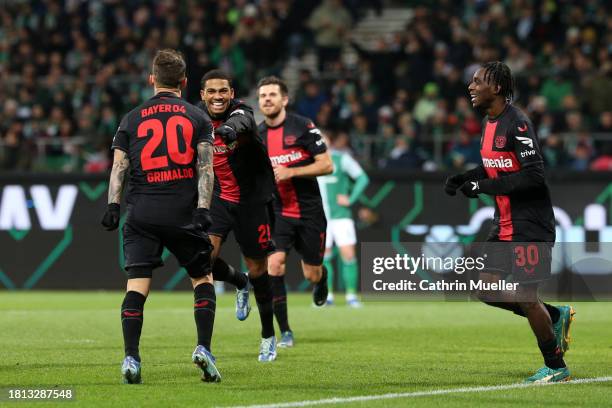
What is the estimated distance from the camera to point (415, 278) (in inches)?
388

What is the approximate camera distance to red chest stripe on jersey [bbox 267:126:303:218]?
1205 centimetres

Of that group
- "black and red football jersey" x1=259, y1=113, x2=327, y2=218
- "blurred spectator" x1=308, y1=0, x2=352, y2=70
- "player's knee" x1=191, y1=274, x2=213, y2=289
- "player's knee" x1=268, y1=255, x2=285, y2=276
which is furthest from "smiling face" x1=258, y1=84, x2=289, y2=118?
"blurred spectator" x1=308, y1=0, x2=352, y2=70

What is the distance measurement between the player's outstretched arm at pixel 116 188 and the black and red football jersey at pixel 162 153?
0.05 metres

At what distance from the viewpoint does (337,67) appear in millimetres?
25047

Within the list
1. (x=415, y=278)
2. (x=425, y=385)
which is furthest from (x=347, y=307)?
(x=425, y=385)

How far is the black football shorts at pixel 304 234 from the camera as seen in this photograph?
12.1m

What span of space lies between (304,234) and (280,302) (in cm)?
82

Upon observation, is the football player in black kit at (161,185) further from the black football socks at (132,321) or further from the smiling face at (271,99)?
the smiling face at (271,99)

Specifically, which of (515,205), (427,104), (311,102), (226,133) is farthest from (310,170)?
(311,102)

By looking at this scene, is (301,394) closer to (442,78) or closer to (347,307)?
(347,307)

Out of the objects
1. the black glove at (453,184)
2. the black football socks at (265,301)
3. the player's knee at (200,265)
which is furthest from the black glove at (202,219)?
the black football socks at (265,301)

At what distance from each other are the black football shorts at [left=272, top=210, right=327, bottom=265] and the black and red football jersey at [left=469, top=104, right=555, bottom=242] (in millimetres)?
3494

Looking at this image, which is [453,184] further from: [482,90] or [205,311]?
[205,311]

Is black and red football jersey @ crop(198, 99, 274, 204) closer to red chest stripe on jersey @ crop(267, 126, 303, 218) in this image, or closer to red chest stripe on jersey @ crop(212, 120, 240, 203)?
red chest stripe on jersey @ crop(212, 120, 240, 203)
